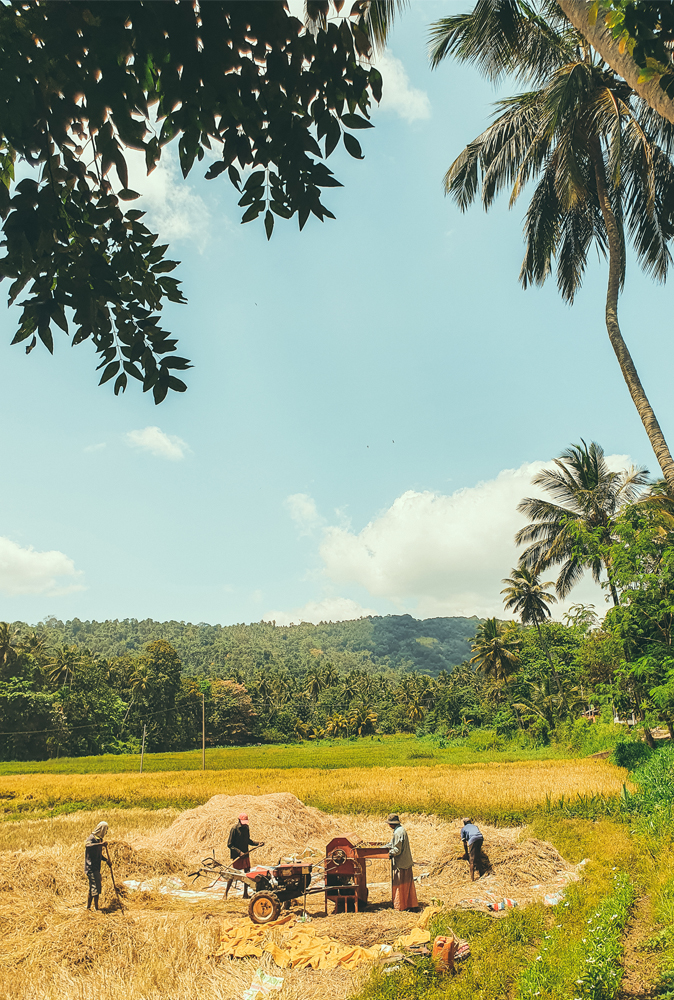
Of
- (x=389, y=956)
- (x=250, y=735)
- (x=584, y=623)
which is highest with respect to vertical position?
(x=584, y=623)

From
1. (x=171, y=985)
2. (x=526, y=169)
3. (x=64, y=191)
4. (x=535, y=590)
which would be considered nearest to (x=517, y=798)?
(x=171, y=985)

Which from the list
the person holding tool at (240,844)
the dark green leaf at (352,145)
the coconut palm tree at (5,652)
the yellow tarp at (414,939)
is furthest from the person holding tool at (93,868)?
the coconut palm tree at (5,652)

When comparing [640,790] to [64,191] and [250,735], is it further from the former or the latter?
[250,735]

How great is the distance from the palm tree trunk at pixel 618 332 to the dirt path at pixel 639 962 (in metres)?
8.49

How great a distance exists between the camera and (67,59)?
2703mm

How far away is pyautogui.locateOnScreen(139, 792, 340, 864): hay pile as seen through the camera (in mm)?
13586

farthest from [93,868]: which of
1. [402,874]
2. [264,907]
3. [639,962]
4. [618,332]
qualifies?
[618,332]

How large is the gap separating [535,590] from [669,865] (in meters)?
34.3

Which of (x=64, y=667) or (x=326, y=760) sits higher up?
(x=64, y=667)

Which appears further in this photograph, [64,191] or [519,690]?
[519,690]

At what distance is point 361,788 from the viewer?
23438 millimetres

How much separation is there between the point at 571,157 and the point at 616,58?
9.48 meters

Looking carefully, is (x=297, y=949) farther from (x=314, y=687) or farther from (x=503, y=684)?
(x=314, y=687)

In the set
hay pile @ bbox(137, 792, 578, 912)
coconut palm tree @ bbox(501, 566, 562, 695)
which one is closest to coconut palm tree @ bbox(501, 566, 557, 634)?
coconut palm tree @ bbox(501, 566, 562, 695)
